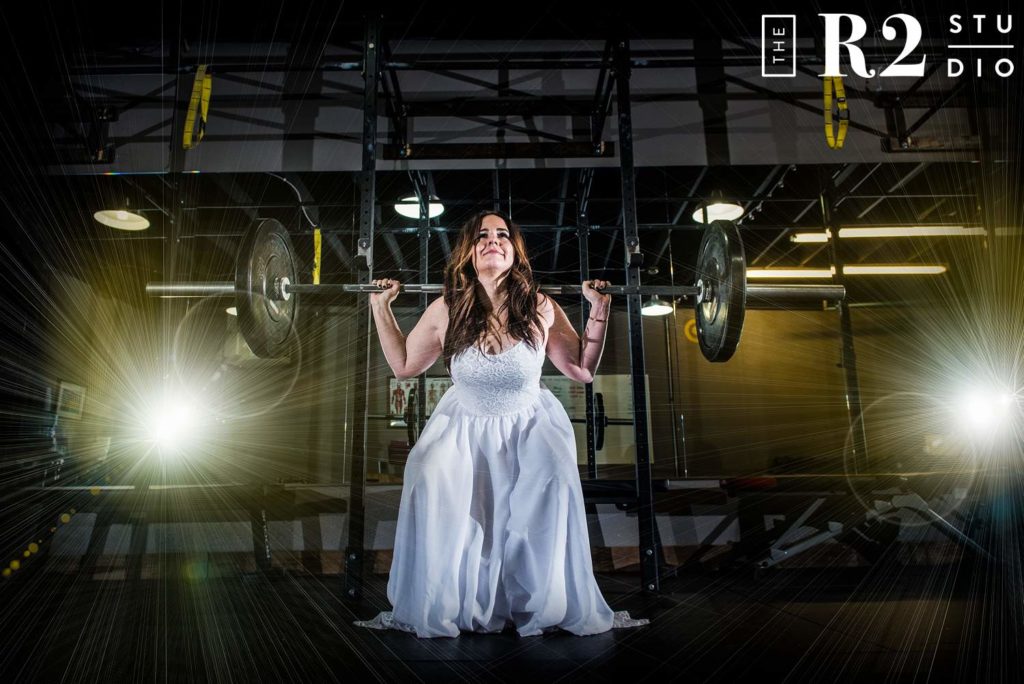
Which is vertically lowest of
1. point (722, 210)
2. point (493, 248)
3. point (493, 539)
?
point (493, 539)

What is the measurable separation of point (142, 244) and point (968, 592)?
7.59 meters

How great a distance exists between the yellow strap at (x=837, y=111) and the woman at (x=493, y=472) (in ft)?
8.53

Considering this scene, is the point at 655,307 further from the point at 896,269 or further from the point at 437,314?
the point at 437,314

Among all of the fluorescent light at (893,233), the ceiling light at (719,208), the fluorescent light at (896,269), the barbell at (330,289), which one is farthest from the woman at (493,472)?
the fluorescent light at (896,269)

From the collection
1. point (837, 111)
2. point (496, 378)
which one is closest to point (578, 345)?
point (496, 378)

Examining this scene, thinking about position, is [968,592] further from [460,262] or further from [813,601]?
[460,262]

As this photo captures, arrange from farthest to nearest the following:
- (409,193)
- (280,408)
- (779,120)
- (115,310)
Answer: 1. (280,408)
2. (115,310)
3. (409,193)
4. (779,120)

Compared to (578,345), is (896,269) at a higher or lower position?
higher

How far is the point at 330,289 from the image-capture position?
2.74 metres

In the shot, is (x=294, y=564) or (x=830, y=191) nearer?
(x=294, y=564)

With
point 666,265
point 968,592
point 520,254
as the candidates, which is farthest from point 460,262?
point 666,265

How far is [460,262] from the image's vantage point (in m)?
2.43

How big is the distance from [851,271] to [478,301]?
7.41 meters

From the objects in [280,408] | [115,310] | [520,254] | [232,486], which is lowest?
[232,486]
